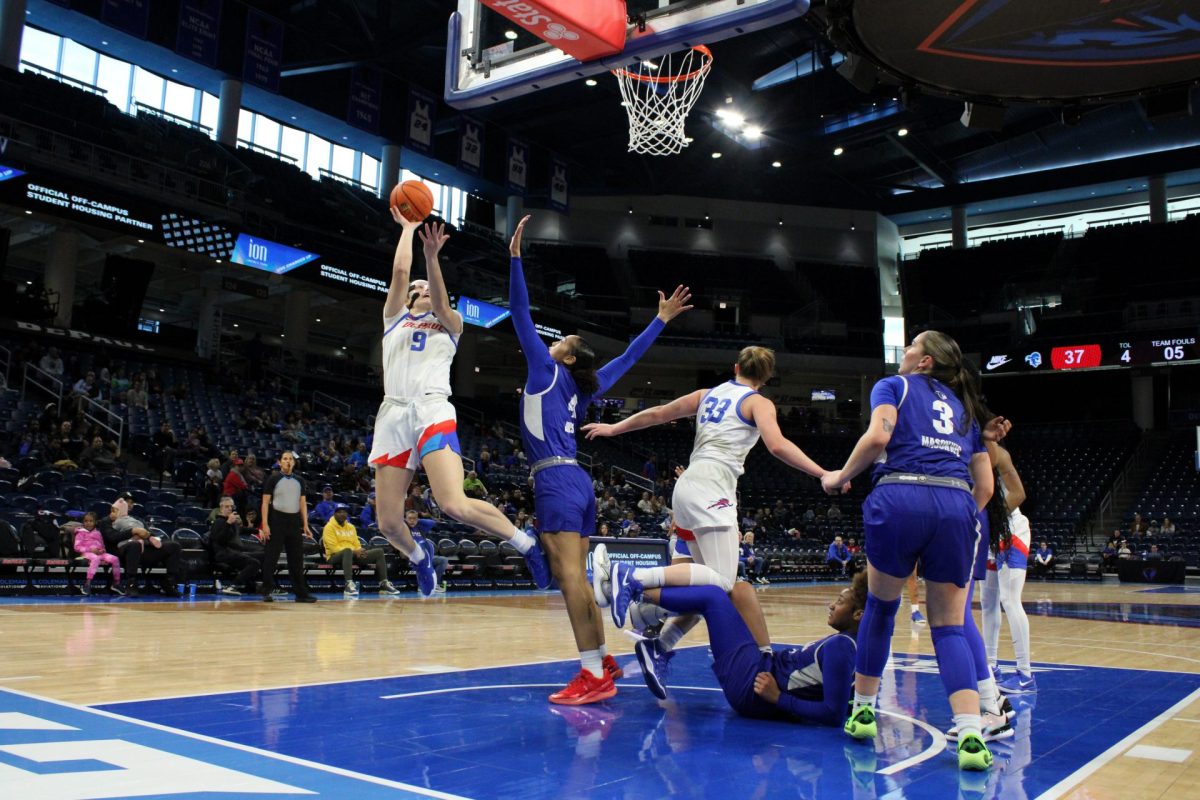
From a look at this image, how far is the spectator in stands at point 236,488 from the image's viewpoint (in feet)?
45.4

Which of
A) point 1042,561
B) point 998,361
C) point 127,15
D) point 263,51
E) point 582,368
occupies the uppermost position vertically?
point 263,51

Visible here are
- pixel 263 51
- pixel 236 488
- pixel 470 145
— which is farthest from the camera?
pixel 470 145

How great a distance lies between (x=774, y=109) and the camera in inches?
1211

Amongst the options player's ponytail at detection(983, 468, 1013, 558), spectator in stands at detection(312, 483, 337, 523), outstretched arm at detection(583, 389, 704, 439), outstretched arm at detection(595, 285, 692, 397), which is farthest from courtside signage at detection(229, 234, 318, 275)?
player's ponytail at detection(983, 468, 1013, 558)

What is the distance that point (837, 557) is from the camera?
82.9ft

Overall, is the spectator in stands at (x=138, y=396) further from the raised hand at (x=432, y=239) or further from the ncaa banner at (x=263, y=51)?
the raised hand at (x=432, y=239)

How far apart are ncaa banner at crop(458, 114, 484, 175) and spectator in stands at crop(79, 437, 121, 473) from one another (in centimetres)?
1723

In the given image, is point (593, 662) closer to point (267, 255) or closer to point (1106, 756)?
→ point (1106, 756)

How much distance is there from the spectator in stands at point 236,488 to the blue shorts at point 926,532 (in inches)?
465

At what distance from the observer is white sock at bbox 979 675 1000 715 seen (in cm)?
432

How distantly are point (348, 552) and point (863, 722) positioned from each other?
1032cm

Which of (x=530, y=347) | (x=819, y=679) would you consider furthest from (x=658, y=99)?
(x=819, y=679)

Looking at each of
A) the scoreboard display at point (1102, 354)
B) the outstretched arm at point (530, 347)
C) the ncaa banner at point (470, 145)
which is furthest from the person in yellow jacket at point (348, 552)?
the scoreboard display at point (1102, 354)

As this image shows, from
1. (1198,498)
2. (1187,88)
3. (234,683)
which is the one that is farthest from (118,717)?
(1198,498)
